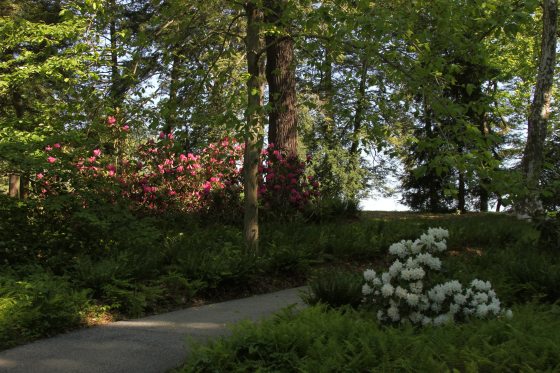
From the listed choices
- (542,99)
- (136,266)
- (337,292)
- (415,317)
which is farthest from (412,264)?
(542,99)

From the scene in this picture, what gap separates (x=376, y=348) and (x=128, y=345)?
2523 mm

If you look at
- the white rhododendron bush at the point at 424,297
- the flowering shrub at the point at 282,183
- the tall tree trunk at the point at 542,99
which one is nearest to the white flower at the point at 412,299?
the white rhododendron bush at the point at 424,297

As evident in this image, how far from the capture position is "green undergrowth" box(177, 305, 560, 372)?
3.50 metres

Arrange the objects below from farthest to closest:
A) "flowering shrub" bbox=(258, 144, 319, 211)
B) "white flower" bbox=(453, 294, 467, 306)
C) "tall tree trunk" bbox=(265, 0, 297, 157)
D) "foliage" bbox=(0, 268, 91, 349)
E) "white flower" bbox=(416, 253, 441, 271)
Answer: "tall tree trunk" bbox=(265, 0, 297, 157) → "flowering shrub" bbox=(258, 144, 319, 211) → "foliage" bbox=(0, 268, 91, 349) → "white flower" bbox=(416, 253, 441, 271) → "white flower" bbox=(453, 294, 467, 306)

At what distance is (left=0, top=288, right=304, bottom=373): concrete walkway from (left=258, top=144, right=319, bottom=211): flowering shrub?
20.9ft

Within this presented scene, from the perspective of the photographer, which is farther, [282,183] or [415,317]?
[282,183]

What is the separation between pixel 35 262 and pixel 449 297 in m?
5.69

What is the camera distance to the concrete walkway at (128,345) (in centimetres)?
→ 453

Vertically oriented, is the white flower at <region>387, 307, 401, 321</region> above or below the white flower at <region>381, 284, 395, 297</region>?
below

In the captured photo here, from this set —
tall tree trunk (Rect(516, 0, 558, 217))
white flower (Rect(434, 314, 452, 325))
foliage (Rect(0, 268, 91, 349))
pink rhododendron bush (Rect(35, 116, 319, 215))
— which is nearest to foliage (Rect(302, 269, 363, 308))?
white flower (Rect(434, 314, 452, 325))

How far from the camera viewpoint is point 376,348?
3.89 meters

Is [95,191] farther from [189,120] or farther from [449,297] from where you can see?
[449,297]

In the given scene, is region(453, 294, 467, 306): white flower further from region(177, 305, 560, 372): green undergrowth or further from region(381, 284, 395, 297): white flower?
region(381, 284, 395, 297): white flower

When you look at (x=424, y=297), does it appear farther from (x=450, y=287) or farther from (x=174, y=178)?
(x=174, y=178)
